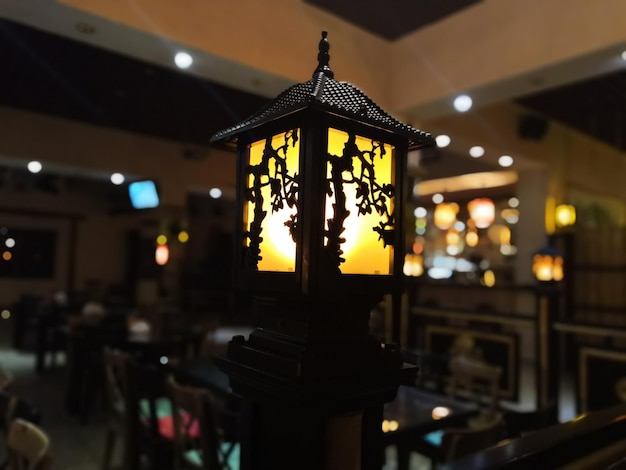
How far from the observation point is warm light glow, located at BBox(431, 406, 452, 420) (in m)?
2.43

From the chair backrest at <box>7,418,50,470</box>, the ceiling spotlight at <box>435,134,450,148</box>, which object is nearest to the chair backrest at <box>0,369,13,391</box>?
the chair backrest at <box>7,418,50,470</box>

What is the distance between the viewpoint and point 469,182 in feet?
29.8

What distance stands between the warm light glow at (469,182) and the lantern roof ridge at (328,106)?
22.9 feet

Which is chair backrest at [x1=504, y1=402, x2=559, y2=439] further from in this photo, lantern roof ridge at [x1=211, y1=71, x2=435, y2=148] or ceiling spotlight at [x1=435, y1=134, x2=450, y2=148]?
ceiling spotlight at [x1=435, y1=134, x2=450, y2=148]

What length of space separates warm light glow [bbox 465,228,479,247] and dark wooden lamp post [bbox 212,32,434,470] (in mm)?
9672

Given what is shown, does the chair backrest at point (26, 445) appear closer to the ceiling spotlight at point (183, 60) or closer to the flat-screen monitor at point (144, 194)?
the ceiling spotlight at point (183, 60)

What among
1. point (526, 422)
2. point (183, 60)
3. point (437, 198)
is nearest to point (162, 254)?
point (437, 198)

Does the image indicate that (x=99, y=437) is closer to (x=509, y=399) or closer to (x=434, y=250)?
(x=509, y=399)

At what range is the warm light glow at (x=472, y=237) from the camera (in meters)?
10.2

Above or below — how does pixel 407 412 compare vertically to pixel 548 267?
below

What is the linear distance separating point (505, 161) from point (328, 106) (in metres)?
6.33

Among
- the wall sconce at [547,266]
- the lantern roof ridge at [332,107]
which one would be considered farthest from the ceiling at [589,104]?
the lantern roof ridge at [332,107]

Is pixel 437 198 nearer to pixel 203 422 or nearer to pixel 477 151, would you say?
pixel 477 151

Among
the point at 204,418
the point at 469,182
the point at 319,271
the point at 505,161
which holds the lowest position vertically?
the point at 204,418
